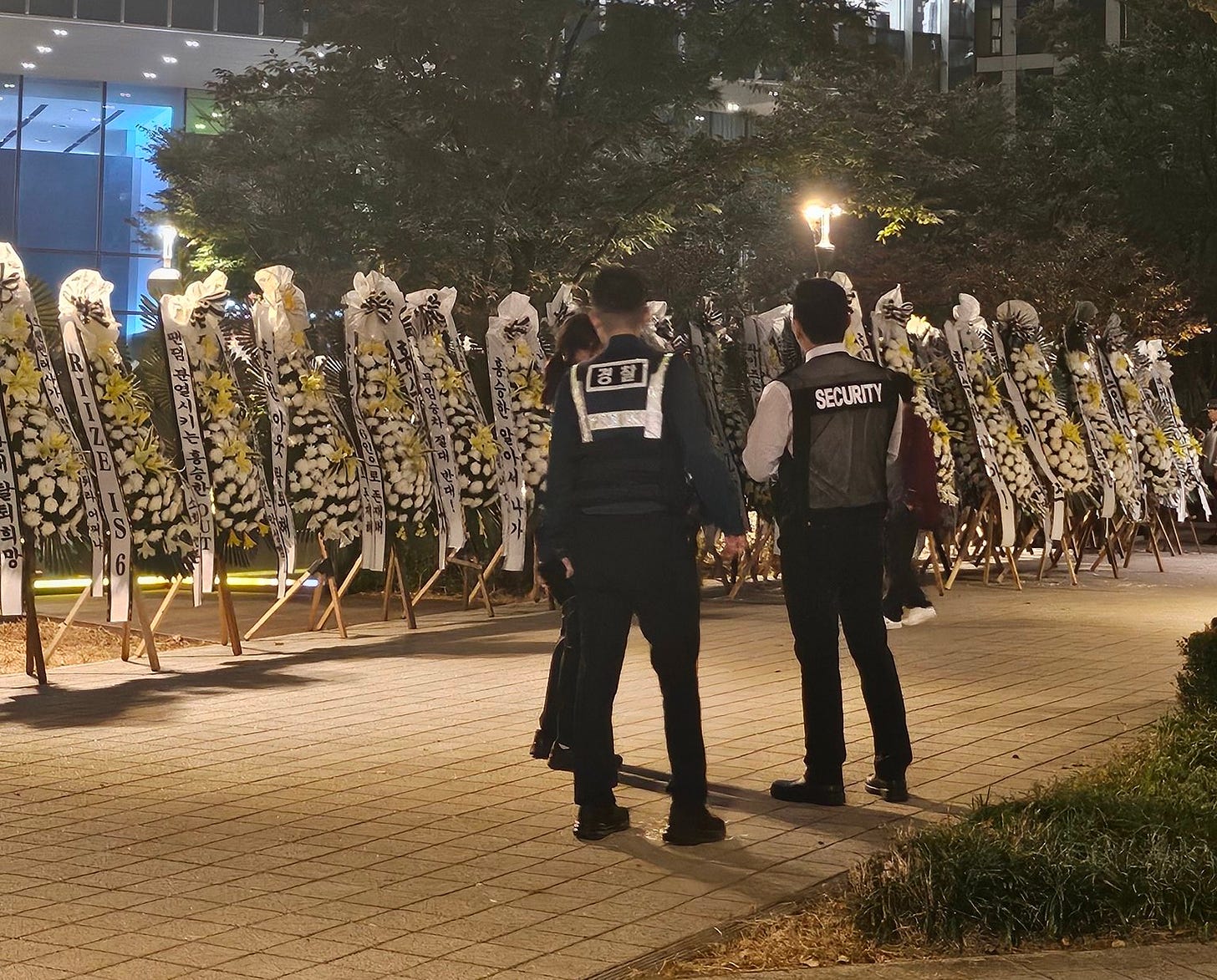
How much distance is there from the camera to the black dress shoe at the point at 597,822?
606 cm

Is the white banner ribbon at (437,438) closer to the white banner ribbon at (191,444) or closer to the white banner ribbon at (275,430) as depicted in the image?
the white banner ribbon at (275,430)

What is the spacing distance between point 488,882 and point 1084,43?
31998 millimetres

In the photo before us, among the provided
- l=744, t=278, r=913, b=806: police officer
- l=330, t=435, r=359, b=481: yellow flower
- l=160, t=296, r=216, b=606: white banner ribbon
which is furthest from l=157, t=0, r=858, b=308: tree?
l=744, t=278, r=913, b=806: police officer

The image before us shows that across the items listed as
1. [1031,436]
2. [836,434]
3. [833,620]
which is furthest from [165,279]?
[833,620]

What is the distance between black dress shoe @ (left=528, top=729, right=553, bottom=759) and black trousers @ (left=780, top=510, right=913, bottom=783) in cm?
130

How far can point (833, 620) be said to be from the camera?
6746mm

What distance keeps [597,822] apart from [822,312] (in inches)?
88.5

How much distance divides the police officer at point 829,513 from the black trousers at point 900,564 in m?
0.70

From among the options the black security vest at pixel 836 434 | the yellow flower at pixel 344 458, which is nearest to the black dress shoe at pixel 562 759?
the black security vest at pixel 836 434

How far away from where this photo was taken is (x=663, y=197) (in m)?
20.7

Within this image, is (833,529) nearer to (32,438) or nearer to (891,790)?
(891,790)

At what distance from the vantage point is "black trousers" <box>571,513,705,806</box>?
19.9 ft

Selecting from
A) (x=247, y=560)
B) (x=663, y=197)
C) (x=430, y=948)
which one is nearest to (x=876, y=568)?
(x=430, y=948)

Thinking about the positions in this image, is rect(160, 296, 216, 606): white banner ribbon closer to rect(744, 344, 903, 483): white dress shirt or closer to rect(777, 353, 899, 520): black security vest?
rect(744, 344, 903, 483): white dress shirt
